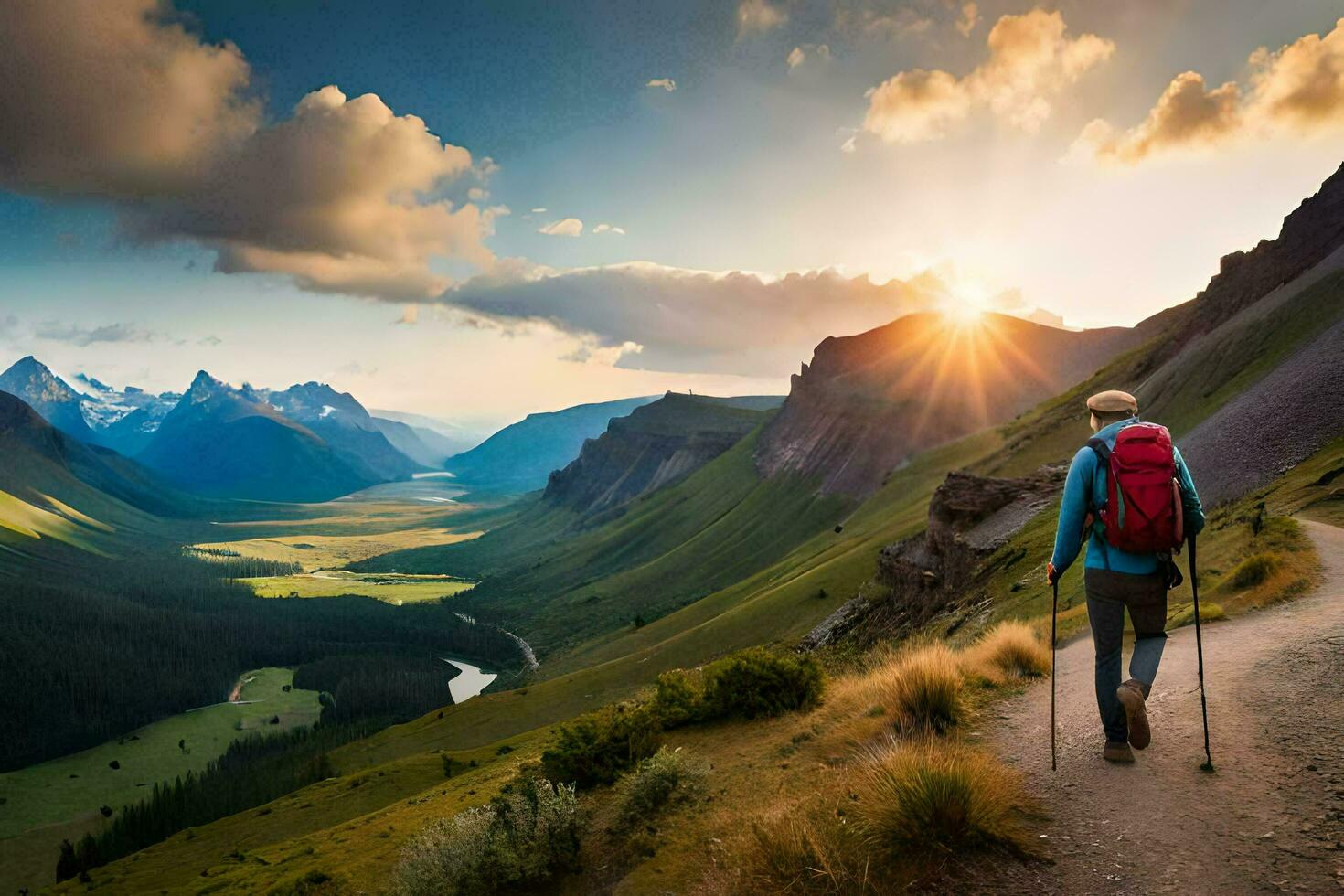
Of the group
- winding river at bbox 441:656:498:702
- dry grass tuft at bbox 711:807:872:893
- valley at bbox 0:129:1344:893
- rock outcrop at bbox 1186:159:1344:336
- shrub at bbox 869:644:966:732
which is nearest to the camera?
dry grass tuft at bbox 711:807:872:893

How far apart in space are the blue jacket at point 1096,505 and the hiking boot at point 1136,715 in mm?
1529

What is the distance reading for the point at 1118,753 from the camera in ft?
28.2

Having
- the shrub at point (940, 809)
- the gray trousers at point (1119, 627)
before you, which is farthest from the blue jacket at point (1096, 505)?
the shrub at point (940, 809)

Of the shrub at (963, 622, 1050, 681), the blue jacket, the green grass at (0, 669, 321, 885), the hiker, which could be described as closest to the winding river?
the green grass at (0, 669, 321, 885)

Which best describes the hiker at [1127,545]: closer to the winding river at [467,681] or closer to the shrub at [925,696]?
the shrub at [925,696]

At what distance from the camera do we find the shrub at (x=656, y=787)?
11.9 metres

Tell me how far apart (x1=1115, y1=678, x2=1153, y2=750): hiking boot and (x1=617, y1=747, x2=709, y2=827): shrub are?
22.4ft

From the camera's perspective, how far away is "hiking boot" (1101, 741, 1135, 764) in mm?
8594

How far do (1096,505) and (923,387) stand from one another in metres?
158

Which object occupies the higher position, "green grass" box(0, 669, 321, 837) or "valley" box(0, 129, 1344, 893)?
"valley" box(0, 129, 1344, 893)

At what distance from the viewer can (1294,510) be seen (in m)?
19.5

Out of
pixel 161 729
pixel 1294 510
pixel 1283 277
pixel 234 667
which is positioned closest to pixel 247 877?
pixel 1294 510

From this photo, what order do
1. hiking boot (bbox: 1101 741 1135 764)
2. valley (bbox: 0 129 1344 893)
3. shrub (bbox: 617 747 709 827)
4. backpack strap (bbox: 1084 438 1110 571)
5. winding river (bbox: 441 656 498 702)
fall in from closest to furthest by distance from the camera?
hiking boot (bbox: 1101 741 1135 764)
backpack strap (bbox: 1084 438 1110 571)
valley (bbox: 0 129 1344 893)
shrub (bbox: 617 747 709 827)
winding river (bbox: 441 656 498 702)

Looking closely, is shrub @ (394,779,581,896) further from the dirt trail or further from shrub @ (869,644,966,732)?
the dirt trail
